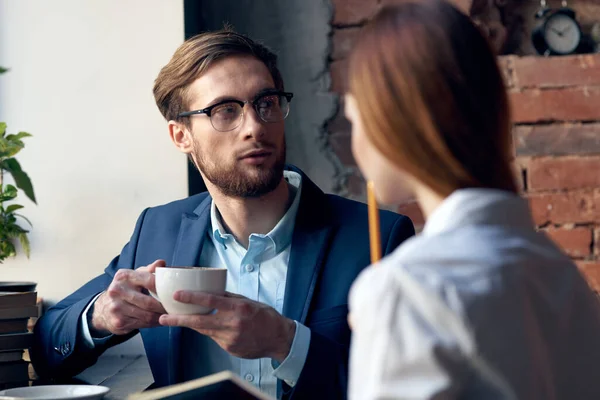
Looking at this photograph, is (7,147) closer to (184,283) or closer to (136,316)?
(136,316)

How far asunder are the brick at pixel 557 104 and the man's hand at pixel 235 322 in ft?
3.47

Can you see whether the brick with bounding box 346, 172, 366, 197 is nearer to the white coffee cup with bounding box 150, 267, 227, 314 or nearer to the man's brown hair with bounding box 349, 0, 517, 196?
the white coffee cup with bounding box 150, 267, 227, 314

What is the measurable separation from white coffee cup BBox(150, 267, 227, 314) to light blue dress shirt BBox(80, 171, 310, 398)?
308 mm

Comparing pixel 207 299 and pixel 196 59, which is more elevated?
pixel 196 59

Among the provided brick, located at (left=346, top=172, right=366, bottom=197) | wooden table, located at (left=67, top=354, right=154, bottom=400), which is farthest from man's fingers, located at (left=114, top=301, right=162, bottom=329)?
brick, located at (left=346, top=172, right=366, bottom=197)

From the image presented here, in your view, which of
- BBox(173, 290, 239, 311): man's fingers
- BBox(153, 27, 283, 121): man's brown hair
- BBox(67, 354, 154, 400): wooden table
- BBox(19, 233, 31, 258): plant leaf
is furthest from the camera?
BBox(19, 233, 31, 258): plant leaf

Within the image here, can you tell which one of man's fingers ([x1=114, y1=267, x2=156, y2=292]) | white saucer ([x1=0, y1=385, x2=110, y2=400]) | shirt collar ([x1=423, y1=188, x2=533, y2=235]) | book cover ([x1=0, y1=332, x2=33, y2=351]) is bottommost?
book cover ([x1=0, y1=332, x2=33, y2=351])

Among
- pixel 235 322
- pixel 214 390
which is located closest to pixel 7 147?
pixel 235 322

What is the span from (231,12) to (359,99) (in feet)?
4.71

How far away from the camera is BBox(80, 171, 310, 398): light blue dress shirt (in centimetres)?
142

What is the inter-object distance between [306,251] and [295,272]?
5 cm

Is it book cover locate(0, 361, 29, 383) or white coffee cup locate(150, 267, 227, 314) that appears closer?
white coffee cup locate(150, 267, 227, 314)

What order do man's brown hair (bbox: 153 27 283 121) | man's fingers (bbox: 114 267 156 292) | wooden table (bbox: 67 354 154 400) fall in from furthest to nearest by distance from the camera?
man's brown hair (bbox: 153 27 283 121), wooden table (bbox: 67 354 154 400), man's fingers (bbox: 114 267 156 292)

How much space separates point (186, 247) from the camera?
60.5 inches
